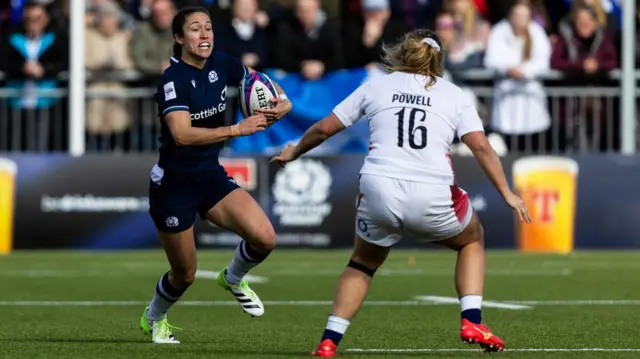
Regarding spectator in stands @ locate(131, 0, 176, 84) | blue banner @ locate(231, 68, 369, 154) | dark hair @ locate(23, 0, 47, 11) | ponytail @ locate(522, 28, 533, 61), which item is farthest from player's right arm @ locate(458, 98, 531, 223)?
dark hair @ locate(23, 0, 47, 11)

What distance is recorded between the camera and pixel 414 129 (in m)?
7.91

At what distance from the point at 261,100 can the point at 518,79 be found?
10.6 meters

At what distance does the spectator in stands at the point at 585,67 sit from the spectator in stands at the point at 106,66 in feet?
19.4

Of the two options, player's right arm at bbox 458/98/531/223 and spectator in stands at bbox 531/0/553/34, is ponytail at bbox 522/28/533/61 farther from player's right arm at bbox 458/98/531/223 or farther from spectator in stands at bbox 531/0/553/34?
player's right arm at bbox 458/98/531/223

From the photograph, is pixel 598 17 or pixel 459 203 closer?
pixel 459 203

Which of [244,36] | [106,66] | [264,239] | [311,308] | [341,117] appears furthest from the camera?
[106,66]

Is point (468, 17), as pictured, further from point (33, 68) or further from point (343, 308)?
point (343, 308)

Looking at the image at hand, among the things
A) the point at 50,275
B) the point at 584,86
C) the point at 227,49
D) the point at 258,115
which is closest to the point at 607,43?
the point at 584,86

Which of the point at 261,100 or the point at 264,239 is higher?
the point at 261,100

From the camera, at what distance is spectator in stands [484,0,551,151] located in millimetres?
19297

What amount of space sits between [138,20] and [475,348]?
38.8ft

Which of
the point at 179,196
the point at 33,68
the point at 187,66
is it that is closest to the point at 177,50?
the point at 187,66

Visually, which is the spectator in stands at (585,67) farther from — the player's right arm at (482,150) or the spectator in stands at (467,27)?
the player's right arm at (482,150)

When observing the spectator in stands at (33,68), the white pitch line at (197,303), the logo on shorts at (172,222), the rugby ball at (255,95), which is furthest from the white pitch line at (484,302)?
the spectator in stands at (33,68)
